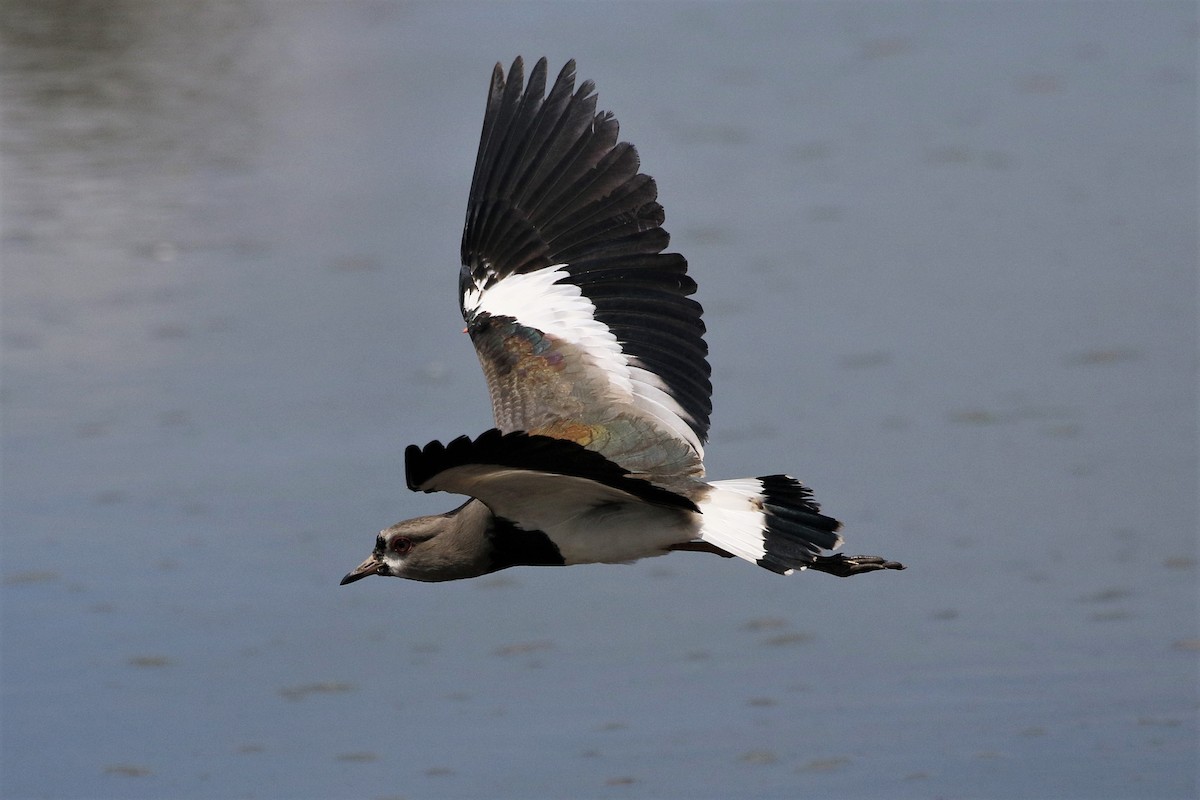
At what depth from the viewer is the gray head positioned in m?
6.17

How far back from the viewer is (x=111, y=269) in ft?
40.4

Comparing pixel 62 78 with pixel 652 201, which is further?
pixel 62 78

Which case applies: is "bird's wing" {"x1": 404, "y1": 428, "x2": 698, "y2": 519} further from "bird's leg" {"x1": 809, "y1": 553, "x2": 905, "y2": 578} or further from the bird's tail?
"bird's leg" {"x1": 809, "y1": 553, "x2": 905, "y2": 578}

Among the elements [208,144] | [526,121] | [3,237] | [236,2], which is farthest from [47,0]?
[526,121]

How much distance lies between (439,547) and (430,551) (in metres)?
0.04

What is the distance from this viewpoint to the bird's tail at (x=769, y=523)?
5828 millimetres

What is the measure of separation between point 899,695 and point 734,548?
9.50 ft

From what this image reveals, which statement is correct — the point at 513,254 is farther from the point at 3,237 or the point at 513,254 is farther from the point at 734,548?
the point at 3,237

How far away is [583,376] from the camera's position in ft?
21.6

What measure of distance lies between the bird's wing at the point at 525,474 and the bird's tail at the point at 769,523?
0.12 m

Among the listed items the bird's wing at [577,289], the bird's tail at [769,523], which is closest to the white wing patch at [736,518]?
the bird's tail at [769,523]

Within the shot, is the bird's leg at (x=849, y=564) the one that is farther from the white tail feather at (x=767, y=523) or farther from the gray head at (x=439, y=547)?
the gray head at (x=439, y=547)

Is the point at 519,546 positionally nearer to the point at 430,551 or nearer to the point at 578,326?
the point at 430,551

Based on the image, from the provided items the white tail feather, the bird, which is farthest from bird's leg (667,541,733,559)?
the white tail feather
